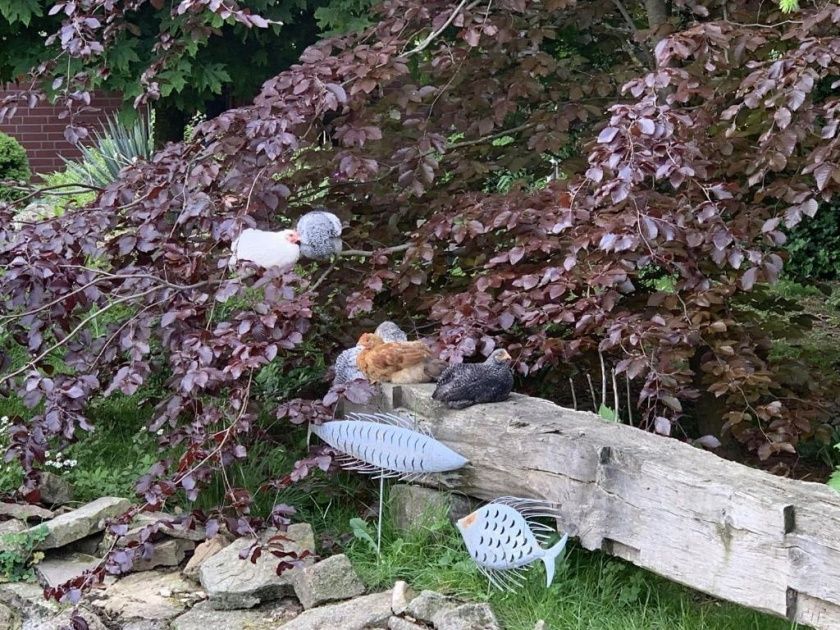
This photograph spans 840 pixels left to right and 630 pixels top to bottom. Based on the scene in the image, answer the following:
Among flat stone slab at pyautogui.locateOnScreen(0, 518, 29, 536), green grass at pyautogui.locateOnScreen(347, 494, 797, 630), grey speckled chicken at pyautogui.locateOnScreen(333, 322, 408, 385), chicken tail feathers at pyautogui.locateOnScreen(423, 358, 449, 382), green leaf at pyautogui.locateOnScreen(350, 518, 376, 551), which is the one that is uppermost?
grey speckled chicken at pyautogui.locateOnScreen(333, 322, 408, 385)

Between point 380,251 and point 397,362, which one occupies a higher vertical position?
point 380,251

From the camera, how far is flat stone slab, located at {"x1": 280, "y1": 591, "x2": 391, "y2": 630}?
268cm

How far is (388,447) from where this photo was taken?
9.59 ft

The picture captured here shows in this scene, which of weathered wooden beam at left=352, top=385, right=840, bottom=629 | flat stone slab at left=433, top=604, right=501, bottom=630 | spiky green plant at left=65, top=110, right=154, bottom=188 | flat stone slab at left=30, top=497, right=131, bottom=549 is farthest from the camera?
spiky green plant at left=65, top=110, right=154, bottom=188

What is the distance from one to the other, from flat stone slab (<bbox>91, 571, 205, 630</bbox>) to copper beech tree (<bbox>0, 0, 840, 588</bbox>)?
16cm

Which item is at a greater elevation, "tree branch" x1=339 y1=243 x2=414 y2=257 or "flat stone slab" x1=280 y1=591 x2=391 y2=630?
"tree branch" x1=339 y1=243 x2=414 y2=257

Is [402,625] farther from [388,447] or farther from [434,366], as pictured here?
[434,366]

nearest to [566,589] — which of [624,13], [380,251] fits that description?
[380,251]

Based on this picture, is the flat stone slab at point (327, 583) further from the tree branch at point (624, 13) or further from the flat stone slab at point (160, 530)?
the tree branch at point (624, 13)

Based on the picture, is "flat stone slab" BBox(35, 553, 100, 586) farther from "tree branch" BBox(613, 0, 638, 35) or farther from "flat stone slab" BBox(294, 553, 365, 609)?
"tree branch" BBox(613, 0, 638, 35)

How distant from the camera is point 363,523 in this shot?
3211mm

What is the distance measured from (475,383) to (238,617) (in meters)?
1.03

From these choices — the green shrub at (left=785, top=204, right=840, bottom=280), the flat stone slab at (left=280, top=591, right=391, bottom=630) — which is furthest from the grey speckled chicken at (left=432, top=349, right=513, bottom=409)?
the green shrub at (left=785, top=204, right=840, bottom=280)

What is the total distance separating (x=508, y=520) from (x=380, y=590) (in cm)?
55
